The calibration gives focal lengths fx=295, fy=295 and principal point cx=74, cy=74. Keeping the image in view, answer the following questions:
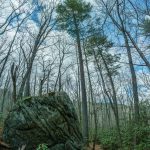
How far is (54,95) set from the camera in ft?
37.1

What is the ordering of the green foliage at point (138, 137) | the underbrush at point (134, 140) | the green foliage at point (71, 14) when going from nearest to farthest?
the underbrush at point (134, 140) < the green foliage at point (138, 137) < the green foliage at point (71, 14)

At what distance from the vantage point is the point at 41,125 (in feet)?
34.1

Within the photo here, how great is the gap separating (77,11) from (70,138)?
14.0 m

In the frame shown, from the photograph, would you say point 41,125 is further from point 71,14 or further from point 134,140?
point 71,14

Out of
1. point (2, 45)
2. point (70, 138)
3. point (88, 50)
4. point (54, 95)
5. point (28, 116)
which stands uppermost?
point (2, 45)

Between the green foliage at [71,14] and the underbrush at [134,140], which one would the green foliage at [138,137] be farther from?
the green foliage at [71,14]

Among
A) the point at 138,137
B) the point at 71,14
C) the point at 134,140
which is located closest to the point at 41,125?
the point at 134,140

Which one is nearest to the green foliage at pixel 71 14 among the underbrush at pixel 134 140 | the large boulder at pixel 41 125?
the underbrush at pixel 134 140

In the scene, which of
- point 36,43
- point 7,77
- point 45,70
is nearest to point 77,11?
point 36,43

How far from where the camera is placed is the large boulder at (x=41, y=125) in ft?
33.6

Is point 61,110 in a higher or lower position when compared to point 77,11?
lower

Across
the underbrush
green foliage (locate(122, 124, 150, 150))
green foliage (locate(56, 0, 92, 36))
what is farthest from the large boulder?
green foliage (locate(56, 0, 92, 36))

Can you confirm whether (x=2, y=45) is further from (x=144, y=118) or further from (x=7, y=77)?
(x=144, y=118)

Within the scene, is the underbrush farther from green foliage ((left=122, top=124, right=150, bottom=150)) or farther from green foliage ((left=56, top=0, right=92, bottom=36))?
green foliage ((left=56, top=0, right=92, bottom=36))
